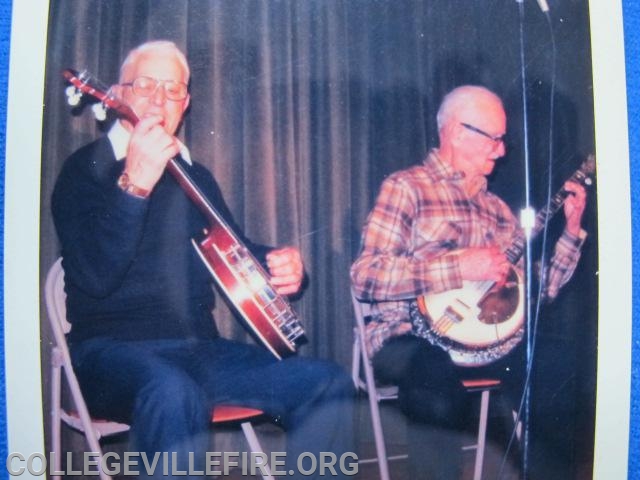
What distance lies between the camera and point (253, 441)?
1.84 feet

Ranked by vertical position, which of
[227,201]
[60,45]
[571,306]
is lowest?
[571,306]

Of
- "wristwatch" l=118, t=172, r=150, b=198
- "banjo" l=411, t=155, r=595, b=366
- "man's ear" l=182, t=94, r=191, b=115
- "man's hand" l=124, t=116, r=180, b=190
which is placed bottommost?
"banjo" l=411, t=155, r=595, b=366

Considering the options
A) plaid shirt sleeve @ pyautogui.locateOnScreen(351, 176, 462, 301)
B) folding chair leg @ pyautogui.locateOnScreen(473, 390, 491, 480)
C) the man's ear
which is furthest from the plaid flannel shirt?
the man's ear

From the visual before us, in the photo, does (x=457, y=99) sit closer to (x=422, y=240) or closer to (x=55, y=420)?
(x=422, y=240)

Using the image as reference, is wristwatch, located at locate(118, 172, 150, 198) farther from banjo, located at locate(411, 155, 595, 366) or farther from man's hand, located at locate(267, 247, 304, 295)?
banjo, located at locate(411, 155, 595, 366)

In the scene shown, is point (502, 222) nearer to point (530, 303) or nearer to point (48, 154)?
point (530, 303)

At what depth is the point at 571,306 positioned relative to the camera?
1.95ft

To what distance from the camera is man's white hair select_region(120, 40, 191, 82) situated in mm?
535

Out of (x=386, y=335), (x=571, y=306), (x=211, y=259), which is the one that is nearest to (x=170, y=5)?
(x=211, y=259)

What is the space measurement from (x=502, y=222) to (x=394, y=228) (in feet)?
0.38

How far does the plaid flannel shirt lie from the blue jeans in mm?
78

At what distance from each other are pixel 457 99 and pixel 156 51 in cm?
31

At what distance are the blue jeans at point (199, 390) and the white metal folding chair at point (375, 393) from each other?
0.02 m

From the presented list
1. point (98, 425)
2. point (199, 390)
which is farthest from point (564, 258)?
point (98, 425)
